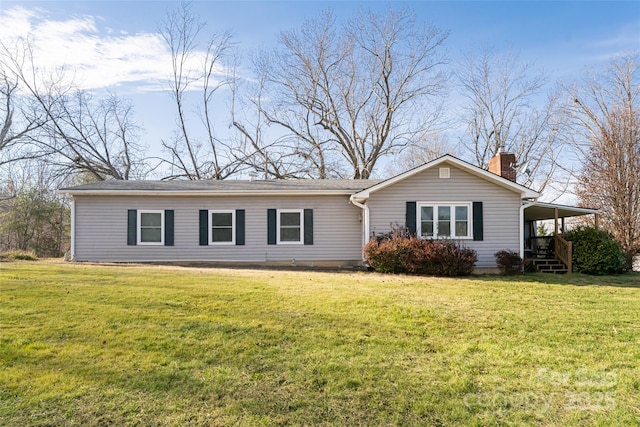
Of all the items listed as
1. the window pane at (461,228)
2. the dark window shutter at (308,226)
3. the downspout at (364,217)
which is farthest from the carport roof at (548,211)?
the dark window shutter at (308,226)

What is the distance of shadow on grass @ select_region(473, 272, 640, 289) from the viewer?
11023mm

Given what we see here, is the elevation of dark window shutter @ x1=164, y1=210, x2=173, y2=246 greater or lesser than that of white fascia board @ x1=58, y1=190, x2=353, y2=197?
lesser

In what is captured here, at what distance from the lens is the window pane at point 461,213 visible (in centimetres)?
1355

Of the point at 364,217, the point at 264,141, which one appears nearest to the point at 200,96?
the point at 264,141

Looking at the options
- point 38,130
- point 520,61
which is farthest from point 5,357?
point 520,61

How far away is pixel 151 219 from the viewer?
15062mm

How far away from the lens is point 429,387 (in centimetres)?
387

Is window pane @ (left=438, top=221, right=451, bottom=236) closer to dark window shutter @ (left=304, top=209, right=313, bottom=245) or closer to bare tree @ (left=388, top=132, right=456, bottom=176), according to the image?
dark window shutter @ (left=304, top=209, right=313, bottom=245)

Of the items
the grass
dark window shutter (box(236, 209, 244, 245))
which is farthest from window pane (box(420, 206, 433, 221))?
dark window shutter (box(236, 209, 244, 245))

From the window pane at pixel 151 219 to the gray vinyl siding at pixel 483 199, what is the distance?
8.37m

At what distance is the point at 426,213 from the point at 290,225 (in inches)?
193

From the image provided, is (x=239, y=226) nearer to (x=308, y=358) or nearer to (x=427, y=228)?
(x=427, y=228)

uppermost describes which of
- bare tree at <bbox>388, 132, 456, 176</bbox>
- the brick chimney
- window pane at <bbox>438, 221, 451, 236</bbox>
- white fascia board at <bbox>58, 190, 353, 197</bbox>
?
bare tree at <bbox>388, 132, 456, 176</bbox>

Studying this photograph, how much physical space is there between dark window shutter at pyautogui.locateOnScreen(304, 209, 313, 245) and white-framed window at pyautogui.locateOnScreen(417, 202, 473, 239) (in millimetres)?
3879
